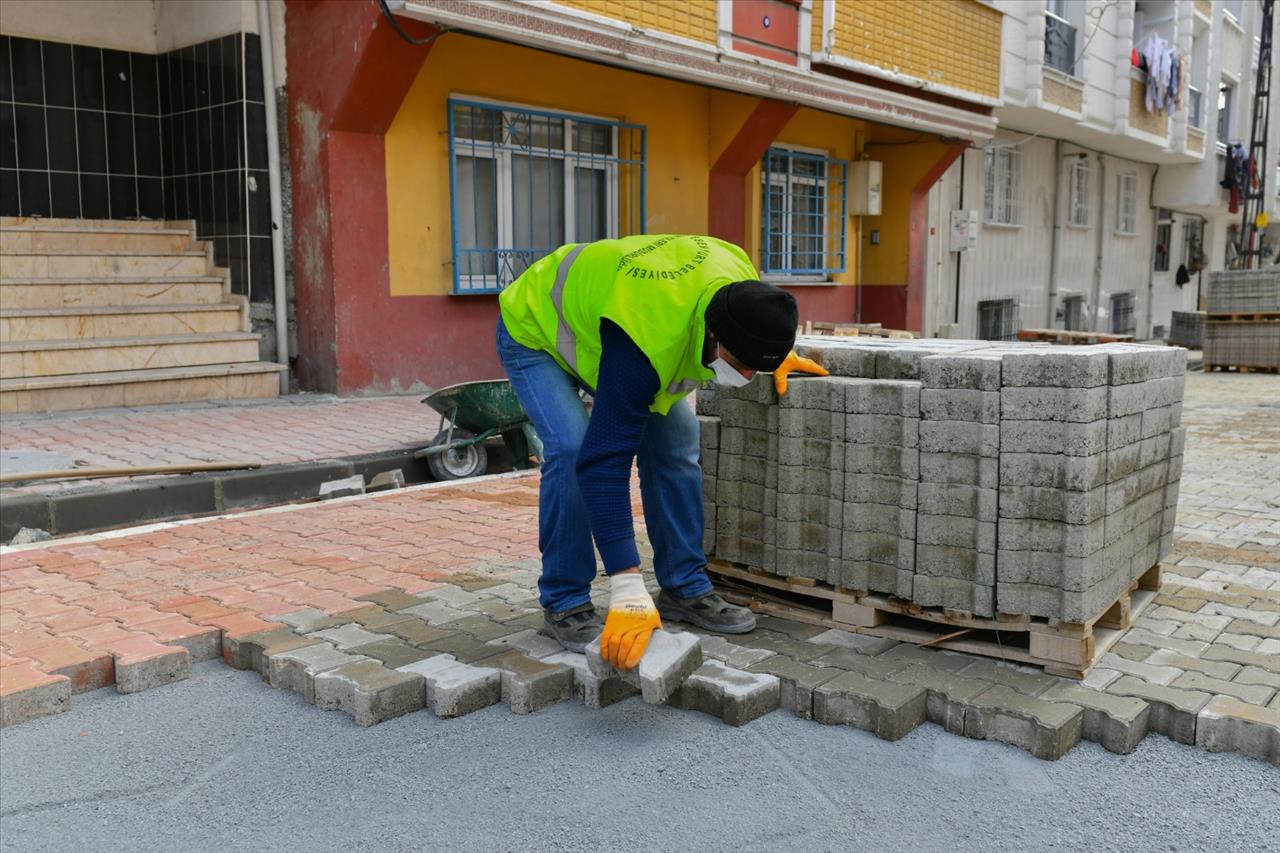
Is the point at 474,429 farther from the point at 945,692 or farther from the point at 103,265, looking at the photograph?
the point at 945,692

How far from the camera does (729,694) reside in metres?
3.30

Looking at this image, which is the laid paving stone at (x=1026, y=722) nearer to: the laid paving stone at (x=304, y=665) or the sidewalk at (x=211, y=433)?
the laid paving stone at (x=304, y=665)

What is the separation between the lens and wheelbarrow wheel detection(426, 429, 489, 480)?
7.60m

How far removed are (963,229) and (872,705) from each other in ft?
51.3

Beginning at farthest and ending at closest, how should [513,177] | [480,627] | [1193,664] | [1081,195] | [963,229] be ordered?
[1081,195] < [963,229] < [513,177] < [480,627] < [1193,664]

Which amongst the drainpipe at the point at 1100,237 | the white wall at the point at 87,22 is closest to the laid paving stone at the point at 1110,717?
the white wall at the point at 87,22

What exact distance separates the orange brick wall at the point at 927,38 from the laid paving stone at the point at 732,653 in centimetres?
1097

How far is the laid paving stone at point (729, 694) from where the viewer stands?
3297 mm

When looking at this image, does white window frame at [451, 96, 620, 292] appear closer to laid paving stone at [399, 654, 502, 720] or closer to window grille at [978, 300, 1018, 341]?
laid paving stone at [399, 654, 502, 720]

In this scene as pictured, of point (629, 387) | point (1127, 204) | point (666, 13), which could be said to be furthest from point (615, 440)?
point (1127, 204)

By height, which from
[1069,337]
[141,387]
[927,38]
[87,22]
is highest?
[927,38]

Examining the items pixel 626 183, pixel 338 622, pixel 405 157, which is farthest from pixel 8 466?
pixel 626 183

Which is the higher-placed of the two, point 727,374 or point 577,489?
point 727,374

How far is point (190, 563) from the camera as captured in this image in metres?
5.08
